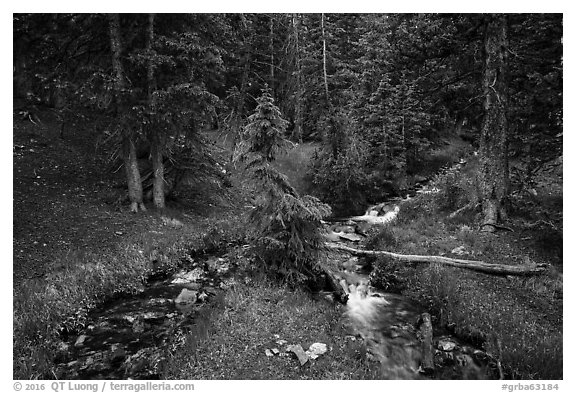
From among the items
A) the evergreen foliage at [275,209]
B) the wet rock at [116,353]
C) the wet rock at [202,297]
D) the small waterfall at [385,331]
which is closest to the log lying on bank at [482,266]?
the evergreen foliage at [275,209]

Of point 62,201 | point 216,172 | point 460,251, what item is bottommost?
point 460,251

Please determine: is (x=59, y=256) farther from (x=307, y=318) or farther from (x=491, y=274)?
(x=491, y=274)

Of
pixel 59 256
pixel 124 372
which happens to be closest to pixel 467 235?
pixel 124 372

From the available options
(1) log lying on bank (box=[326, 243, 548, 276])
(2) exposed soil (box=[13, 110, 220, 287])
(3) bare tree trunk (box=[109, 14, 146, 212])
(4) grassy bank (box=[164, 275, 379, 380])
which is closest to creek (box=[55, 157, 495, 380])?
(4) grassy bank (box=[164, 275, 379, 380])

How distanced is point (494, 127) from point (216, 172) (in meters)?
11.7

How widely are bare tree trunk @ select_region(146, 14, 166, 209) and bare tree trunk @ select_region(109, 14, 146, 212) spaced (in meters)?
0.72

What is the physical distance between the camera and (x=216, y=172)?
1642 centimetres

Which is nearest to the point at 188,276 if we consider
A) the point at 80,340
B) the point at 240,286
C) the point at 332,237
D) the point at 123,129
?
the point at 240,286

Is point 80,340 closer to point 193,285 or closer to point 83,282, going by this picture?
point 83,282

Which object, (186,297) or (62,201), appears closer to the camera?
(186,297)

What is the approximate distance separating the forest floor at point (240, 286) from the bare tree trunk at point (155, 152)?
68cm

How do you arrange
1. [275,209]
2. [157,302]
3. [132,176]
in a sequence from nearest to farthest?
[275,209] < [157,302] < [132,176]

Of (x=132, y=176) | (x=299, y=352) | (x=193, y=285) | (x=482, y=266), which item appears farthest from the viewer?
(x=132, y=176)
